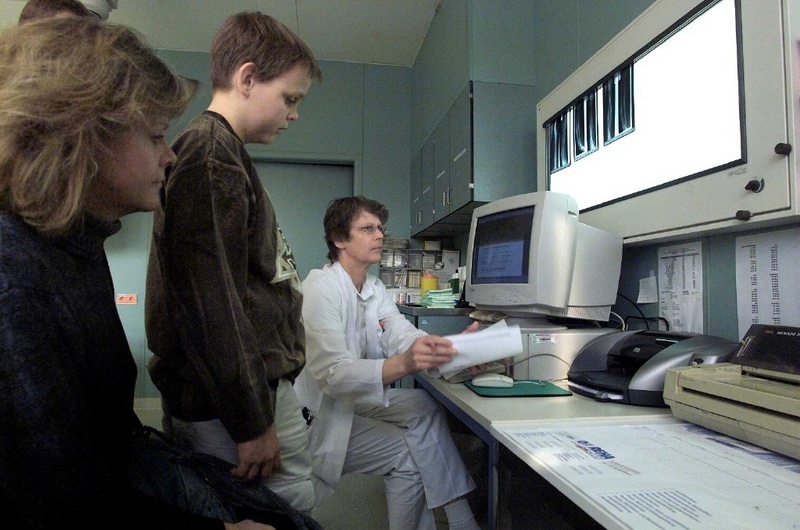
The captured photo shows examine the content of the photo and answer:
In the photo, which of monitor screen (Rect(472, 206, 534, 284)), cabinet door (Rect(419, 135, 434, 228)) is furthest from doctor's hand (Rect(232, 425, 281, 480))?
cabinet door (Rect(419, 135, 434, 228))

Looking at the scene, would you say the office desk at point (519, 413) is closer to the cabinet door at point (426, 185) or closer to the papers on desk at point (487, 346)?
the papers on desk at point (487, 346)

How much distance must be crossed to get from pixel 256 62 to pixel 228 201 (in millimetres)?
331

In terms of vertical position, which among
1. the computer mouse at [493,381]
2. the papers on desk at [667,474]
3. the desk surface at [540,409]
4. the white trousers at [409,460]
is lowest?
the white trousers at [409,460]

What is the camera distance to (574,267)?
1.31 meters

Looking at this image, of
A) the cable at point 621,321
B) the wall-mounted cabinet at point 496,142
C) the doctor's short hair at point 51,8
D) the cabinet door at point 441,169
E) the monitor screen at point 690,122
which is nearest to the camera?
the monitor screen at point 690,122

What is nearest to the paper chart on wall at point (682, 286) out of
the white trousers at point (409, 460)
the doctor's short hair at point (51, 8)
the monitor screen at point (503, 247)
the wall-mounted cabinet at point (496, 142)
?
the monitor screen at point (503, 247)

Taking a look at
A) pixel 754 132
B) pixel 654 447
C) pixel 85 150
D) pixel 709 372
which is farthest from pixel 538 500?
pixel 85 150

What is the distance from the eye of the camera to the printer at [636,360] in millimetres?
944

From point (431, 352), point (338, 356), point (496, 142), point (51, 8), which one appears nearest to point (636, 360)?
point (431, 352)

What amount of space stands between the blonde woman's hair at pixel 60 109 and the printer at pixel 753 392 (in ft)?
3.23

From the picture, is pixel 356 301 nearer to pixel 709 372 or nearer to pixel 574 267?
pixel 574 267

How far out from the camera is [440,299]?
8.21 ft

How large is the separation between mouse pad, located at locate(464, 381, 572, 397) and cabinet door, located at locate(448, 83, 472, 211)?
4.17ft

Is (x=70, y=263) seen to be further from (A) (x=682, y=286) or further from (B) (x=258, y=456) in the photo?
(A) (x=682, y=286)
